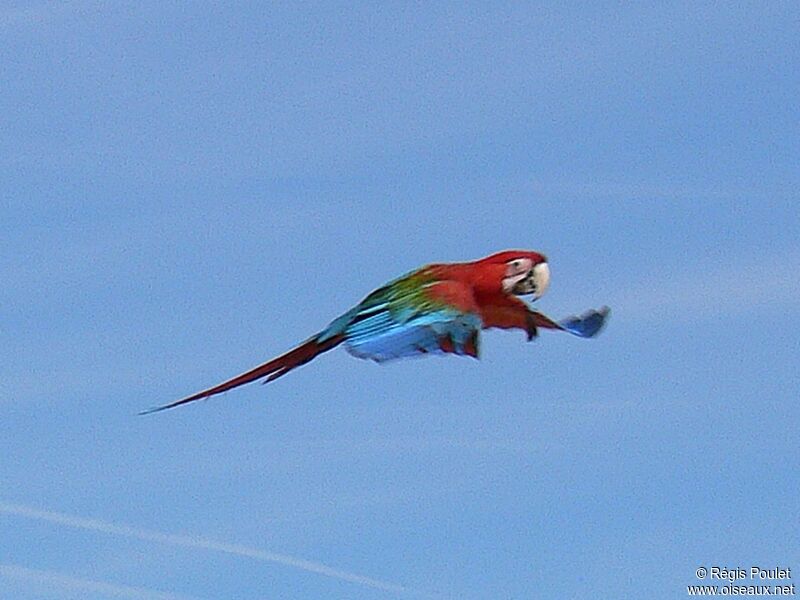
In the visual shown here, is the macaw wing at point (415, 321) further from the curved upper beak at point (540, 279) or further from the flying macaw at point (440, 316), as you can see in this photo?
the curved upper beak at point (540, 279)

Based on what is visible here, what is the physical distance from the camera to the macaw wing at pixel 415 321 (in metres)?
6.54

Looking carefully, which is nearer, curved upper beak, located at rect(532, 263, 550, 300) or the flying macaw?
the flying macaw

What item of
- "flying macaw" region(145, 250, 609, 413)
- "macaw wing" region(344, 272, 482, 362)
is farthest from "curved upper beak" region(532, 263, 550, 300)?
"macaw wing" region(344, 272, 482, 362)

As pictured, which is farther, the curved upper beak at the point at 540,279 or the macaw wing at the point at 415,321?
the curved upper beak at the point at 540,279

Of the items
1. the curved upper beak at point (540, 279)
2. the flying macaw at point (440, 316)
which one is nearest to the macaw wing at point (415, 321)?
the flying macaw at point (440, 316)

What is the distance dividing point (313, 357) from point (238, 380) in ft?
1.27

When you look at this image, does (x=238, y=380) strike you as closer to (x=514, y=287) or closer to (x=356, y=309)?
(x=356, y=309)

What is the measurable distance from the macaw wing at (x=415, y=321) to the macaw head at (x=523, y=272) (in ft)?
1.59

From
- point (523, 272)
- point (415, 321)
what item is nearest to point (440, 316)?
point (415, 321)

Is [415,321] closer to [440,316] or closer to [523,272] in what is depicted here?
[440,316]

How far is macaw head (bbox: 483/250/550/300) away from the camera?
779 cm

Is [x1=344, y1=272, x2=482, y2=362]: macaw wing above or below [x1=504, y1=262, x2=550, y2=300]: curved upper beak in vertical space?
below

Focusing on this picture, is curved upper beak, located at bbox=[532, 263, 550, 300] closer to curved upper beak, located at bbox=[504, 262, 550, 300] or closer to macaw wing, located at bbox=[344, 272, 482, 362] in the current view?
curved upper beak, located at bbox=[504, 262, 550, 300]

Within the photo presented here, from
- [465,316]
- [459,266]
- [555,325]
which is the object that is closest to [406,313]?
[465,316]
